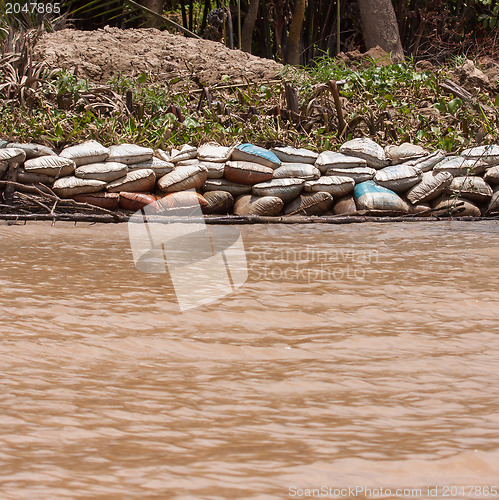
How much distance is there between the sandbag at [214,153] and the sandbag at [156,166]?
30cm

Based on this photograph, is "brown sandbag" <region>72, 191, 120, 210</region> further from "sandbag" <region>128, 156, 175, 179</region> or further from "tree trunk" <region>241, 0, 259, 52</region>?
"tree trunk" <region>241, 0, 259, 52</region>

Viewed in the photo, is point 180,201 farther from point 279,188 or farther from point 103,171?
point 279,188

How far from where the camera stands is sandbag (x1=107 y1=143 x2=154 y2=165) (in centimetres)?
578

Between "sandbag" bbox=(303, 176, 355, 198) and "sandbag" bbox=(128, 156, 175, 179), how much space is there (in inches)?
49.3

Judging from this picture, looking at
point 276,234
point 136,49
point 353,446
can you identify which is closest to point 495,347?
point 353,446

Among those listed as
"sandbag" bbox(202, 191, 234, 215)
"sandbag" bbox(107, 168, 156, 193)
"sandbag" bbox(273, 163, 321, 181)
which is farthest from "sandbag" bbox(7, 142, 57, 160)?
"sandbag" bbox(273, 163, 321, 181)

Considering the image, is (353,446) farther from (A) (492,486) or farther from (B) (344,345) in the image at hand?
(B) (344,345)

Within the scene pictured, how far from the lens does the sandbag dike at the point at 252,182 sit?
5.64m

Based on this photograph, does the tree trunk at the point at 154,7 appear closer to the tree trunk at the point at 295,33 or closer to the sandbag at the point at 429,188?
the tree trunk at the point at 295,33

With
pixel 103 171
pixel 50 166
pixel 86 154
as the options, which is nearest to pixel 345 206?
pixel 103 171

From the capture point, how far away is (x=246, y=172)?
19.2ft

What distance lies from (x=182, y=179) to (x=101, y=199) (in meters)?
0.72

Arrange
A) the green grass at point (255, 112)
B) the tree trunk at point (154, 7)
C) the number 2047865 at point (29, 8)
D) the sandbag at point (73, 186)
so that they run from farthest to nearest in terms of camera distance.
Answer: the tree trunk at point (154, 7)
the number 2047865 at point (29, 8)
the green grass at point (255, 112)
the sandbag at point (73, 186)

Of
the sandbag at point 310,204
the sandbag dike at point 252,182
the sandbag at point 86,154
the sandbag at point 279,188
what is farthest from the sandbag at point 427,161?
the sandbag at point 86,154
